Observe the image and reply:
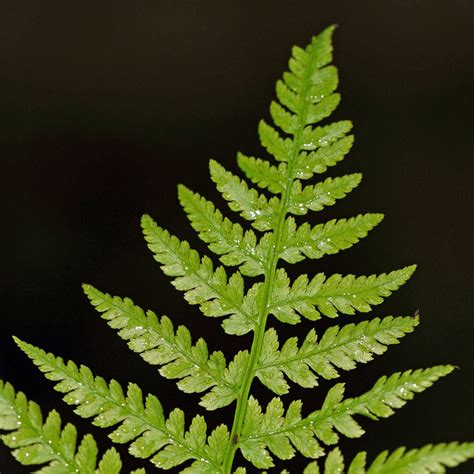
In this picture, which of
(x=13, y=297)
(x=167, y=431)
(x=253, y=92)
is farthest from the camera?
(x=253, y=92)

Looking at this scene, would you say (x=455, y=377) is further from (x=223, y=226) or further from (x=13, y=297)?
(x=223, y=226)

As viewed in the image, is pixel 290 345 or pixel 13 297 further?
pixel 13 297

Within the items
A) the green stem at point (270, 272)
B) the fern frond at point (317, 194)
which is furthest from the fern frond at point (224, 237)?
the fern frond at point (317, 194)

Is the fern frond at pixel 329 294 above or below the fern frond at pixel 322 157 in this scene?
below

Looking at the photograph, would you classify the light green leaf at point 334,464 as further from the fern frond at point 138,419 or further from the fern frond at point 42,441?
the fern frond at point 42,441

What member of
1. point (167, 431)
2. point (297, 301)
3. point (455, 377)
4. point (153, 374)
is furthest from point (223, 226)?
point (455, 377)

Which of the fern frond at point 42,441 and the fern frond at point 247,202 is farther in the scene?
the fern frond at point 247,202

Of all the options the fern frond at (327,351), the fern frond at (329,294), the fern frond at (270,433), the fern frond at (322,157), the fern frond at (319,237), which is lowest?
the fern frond at (270,433)

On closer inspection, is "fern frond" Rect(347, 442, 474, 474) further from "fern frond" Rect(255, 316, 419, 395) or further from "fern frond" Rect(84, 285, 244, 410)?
"fern frond" Rect(84, 285, 244, 410)
